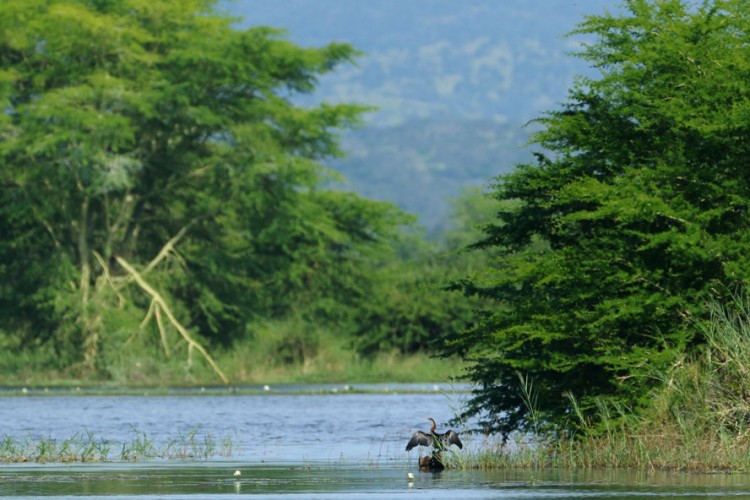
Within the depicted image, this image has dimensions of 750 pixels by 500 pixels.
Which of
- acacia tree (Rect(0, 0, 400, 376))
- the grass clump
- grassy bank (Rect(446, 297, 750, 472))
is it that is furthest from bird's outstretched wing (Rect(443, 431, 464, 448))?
acacia tree (Rect(0, 0, 400, 376))

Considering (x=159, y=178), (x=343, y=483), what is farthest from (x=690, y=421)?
(x=159, y=178)

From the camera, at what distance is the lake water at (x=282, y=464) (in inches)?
857

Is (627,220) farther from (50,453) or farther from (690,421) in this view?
(50,453)

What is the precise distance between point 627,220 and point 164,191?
4206cm

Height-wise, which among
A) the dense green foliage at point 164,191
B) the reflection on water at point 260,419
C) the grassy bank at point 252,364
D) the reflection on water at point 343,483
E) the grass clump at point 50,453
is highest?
the dense green foliage at point 164,191

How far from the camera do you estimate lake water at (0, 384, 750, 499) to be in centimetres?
2177

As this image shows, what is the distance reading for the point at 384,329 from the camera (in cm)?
6725

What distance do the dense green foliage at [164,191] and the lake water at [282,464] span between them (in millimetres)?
12538

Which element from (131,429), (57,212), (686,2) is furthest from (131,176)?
(686,2)

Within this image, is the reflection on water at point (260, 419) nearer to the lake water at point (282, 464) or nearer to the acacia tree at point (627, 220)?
the lake water at point (282, 464)

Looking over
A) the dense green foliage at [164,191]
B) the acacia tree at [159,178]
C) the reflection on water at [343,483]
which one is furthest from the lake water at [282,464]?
the acacia tree at [159,178]

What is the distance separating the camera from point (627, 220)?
25516mm

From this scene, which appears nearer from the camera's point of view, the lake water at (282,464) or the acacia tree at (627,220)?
the lake water at (282,464)

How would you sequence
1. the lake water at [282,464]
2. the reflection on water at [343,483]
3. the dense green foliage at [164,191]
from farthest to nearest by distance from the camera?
the dense green foliage at [164,191] < the lake water at [282,464] < the reflection on water at [343,483]
